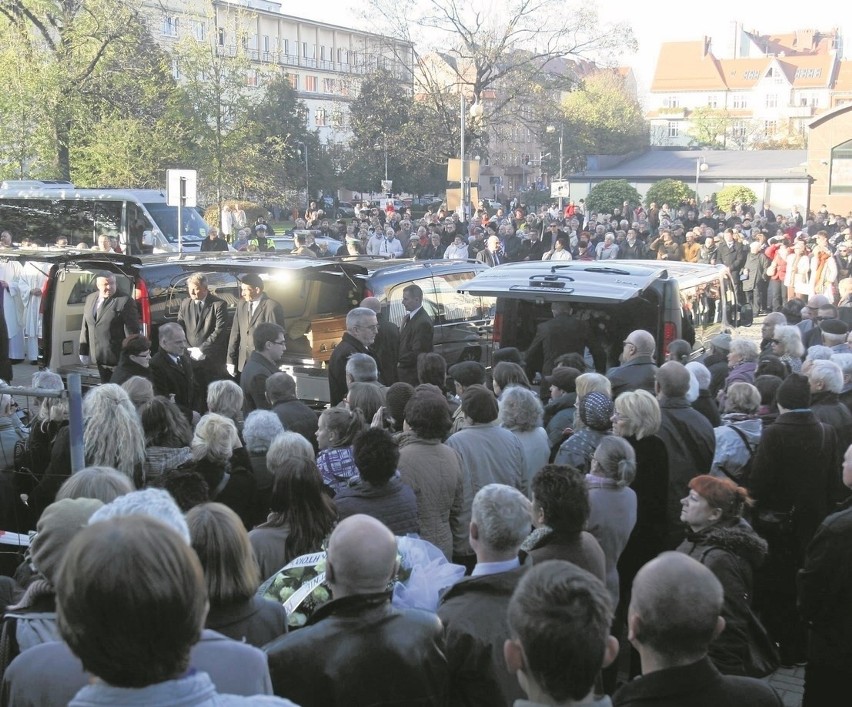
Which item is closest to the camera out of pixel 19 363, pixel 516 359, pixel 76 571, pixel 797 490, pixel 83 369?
pixel 76 571

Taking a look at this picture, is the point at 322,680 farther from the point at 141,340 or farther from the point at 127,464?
the point at 141,340

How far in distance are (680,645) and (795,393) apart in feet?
11.4

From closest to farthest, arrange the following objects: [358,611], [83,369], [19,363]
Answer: [358,611] → [83,369] → [19,363]

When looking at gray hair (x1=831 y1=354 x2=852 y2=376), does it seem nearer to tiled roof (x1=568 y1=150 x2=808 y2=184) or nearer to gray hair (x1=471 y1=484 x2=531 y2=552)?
gray hair (x1=471 y1=484 x2=531 y2=552)

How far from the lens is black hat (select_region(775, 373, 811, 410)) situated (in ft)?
19.8

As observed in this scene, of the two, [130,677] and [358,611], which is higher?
[130,677]

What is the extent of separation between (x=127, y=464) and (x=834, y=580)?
3466mm

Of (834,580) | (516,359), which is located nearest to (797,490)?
(834,580)

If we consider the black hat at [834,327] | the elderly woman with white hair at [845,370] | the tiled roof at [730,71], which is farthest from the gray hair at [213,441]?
the tiled roof at [730,71]

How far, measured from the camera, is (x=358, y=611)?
10.4 ft

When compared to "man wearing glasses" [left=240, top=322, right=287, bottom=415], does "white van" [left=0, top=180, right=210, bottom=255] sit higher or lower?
higher

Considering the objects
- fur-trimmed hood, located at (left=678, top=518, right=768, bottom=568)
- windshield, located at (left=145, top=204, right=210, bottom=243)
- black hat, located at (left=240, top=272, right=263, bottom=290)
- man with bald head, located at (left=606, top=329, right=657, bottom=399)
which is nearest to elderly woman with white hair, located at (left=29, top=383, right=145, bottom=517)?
fur-trimmed hood, located at (left=678, top=518, right=768, bottom=568)

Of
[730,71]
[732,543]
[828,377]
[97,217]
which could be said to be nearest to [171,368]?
[828,377]

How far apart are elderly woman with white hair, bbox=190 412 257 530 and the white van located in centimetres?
2057
